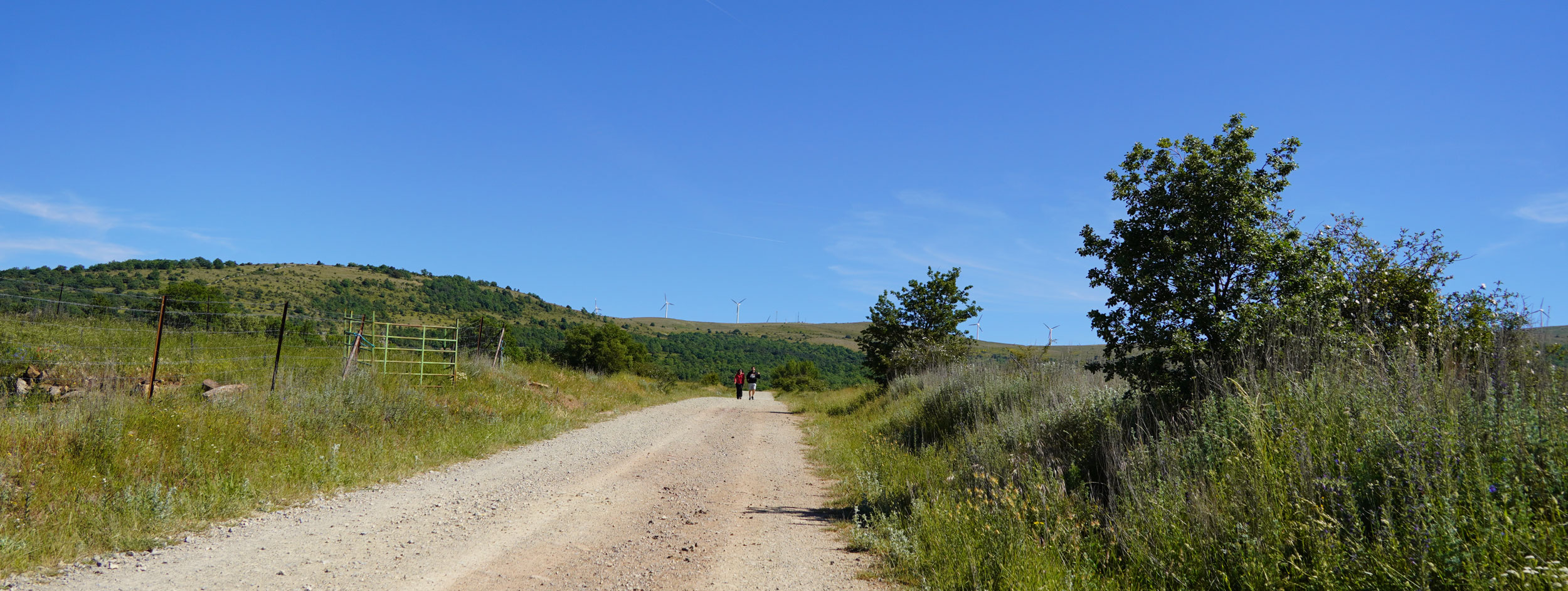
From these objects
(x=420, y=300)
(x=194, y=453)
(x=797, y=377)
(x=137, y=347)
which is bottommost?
(x=194, y=453)

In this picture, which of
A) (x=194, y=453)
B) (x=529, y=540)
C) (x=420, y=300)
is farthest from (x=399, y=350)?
(x=420, y=300)

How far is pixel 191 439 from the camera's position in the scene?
8070mm

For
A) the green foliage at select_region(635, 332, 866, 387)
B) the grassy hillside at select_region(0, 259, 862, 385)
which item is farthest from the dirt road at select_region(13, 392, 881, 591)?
the green foliage at select_region(635, 332, 866, 387)

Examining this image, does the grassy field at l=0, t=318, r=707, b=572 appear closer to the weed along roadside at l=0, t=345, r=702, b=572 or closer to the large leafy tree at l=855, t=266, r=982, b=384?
the weed along roadside at l=0, t=345, r=702, b=572

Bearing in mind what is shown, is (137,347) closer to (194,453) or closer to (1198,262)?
(194,453)

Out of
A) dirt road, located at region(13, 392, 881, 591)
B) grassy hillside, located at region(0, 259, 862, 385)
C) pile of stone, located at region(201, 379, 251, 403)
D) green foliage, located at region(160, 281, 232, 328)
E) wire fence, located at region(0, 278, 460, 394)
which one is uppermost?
grassy hillside, located at region(0, 259, 862, 385)

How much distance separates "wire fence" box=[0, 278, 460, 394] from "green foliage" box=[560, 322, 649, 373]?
36027 millimetres

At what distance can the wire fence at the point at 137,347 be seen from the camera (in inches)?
430

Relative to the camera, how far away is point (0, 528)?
5.21 metres

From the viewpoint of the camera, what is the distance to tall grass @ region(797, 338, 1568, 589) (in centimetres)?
337

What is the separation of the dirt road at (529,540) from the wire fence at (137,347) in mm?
5635

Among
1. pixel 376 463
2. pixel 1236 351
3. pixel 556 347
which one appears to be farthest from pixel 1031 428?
pixel 556 347

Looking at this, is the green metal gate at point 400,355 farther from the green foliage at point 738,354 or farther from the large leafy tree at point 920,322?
the green foliage at point 738,354

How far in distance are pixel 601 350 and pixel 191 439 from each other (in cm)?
4674
